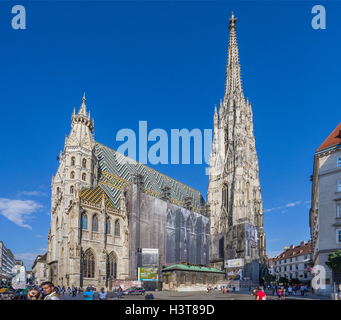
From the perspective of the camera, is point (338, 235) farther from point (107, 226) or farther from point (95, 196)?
point (95, 196)

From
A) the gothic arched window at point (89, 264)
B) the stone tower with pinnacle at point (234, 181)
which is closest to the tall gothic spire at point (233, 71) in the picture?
the stone tower with pinnacle at point (234, 181)

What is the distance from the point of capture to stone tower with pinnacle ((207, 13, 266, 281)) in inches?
2454

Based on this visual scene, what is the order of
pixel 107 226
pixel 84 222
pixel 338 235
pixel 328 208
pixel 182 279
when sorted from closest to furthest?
pixel 338 235, pixel 328 208, pixel 84 222, pixel 107 226, pixel 182 279

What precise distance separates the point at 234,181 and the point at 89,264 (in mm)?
35807

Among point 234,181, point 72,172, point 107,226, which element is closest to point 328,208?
point 107,226

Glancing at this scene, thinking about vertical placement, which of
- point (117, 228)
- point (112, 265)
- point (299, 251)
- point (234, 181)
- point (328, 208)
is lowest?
point (299, 251)

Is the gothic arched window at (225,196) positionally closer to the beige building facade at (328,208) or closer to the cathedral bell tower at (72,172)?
the cathedral bell tower at (72,172)

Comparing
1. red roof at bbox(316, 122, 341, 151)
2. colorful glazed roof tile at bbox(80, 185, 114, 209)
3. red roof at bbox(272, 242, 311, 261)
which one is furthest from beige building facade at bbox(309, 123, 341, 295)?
red roof at bbox(272, 242, 311, 261)

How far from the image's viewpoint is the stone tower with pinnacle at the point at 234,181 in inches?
2454

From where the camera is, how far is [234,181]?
220 ft

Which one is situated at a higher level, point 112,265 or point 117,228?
point 117,228

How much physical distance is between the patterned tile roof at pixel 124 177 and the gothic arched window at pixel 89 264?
9.05m
